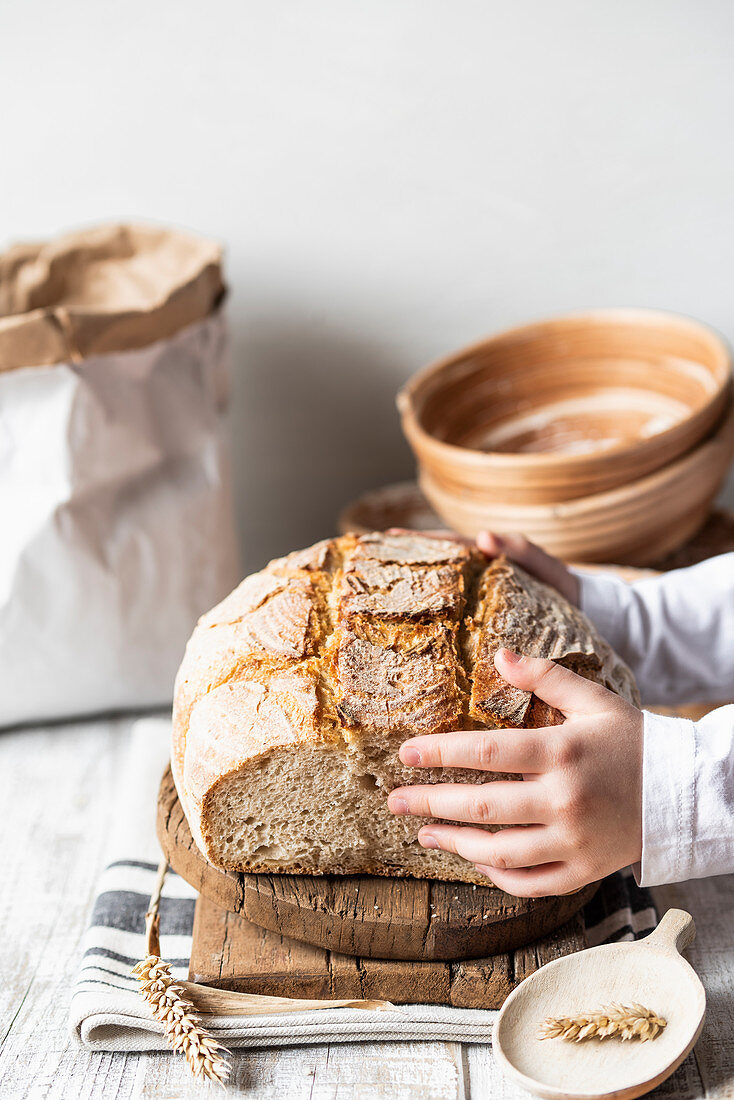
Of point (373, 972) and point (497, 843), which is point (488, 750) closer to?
point (497, 843)

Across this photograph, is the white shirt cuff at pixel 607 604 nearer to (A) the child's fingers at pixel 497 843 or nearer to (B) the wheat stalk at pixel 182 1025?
(A) the child's fingers at pixel 497 843

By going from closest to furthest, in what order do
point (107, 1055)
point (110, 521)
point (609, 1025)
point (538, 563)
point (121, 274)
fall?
point (609, 1025) → point (107, 1055) → point (538, 563) → point (110, 521) → point (121, 274)

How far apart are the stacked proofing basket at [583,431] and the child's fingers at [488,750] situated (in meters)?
0.62

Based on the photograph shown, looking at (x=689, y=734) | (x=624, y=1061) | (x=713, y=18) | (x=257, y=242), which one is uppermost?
(x=713, y=18)

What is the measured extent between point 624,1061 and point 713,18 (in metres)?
1.51

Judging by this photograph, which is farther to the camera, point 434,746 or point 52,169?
point 52,169

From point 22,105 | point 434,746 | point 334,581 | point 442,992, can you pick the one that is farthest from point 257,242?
point 442,992

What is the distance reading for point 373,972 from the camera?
0.83 metres

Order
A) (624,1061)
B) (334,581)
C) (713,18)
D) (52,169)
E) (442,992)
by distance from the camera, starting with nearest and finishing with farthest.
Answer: (624,1061) → (442,992) → (334,581) → (713,18) → (52,169)

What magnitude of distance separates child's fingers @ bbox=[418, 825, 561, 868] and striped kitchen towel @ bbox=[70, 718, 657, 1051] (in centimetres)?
14

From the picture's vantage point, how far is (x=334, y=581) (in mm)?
959

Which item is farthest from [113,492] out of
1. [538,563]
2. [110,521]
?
[538,563]

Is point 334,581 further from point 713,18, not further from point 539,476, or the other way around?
point 713,18

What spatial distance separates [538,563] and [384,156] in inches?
35.2
